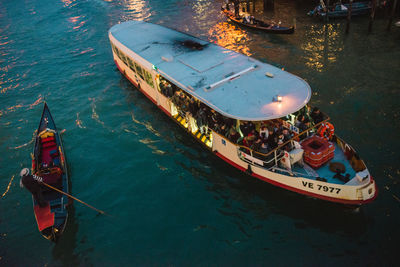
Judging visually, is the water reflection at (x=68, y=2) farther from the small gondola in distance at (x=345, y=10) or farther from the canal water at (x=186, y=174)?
the small gondola in distance at (x=345, y=10)

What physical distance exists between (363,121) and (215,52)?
10834mm

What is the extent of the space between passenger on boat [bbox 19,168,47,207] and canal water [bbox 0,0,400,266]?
6.14 feet

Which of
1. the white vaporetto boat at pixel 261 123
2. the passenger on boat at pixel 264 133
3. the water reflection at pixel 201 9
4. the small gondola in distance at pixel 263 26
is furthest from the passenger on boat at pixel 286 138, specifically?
the water reflection at pixel 201 9

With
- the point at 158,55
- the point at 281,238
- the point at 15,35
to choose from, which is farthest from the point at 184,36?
the point at 15,35

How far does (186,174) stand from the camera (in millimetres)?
16188

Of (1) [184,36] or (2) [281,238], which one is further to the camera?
(1) [184,36]

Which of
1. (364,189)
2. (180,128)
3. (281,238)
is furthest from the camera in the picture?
(180,128)

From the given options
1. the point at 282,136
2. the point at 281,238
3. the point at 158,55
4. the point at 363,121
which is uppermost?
the point at 158,55

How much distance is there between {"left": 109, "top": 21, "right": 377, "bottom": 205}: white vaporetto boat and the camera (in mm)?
12758

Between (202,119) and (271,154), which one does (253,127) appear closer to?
(271,154)

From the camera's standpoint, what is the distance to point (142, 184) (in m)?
15.9

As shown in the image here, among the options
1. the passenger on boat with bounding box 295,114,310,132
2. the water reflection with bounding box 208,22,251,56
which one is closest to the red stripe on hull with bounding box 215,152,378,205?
the passenger on boat with bounding box 295,114,310,132

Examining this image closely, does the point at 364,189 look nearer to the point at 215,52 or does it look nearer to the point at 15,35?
the point at 215,52

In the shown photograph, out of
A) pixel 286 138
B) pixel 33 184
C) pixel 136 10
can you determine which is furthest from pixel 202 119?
pixel 136 10
